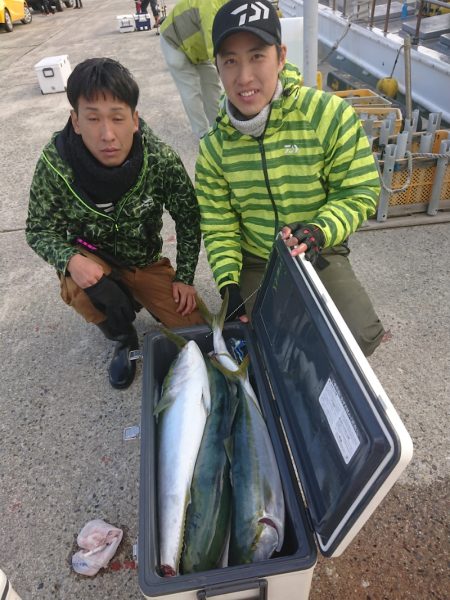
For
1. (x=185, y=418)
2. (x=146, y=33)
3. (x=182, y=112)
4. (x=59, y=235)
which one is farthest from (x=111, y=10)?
(x=185, y=418)

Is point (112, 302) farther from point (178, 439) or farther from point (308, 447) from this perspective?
point (308, 447)

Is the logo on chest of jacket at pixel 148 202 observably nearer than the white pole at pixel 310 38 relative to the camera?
Yes

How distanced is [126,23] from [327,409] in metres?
14.3

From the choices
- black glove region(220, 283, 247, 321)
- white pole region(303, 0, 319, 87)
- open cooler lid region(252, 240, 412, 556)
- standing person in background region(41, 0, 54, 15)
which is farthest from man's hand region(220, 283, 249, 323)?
standing person in background region(41, 0, 54, 15)

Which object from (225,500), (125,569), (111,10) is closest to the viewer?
(225,500)

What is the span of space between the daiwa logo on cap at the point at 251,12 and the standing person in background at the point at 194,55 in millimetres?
1818

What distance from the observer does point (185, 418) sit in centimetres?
155

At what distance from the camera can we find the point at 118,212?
2133mm

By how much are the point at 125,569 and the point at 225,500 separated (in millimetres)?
577

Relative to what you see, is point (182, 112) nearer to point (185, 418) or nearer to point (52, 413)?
point (52, 413)

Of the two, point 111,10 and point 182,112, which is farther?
point 111,10

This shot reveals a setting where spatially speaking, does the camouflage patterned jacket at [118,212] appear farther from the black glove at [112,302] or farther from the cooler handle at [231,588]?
the cooler handle at [231,588]

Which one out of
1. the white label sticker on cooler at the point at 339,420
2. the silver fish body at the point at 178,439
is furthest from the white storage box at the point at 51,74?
the white label sticker on cooler at the point at 339,420

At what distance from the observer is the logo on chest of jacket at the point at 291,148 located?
6.20 feet
